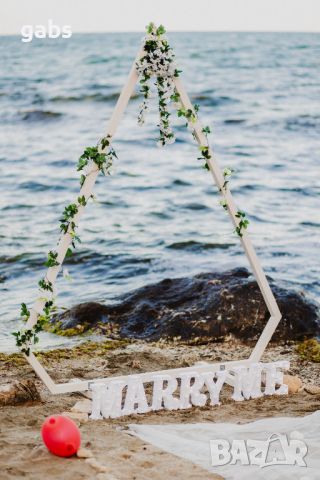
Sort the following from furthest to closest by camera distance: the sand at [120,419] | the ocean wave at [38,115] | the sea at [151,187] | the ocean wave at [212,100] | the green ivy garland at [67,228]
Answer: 1. the ocean wave at [212,100]
2. the ocean wave at [38,115]
3. the sea at [151,187]
4. the green ivy garland at [67,228]
5. the sand at [120,419]

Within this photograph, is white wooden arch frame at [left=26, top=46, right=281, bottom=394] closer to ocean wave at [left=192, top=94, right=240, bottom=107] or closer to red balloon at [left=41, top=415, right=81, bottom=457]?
red balloon at [left=41, top=415, right=81, bottom=457]

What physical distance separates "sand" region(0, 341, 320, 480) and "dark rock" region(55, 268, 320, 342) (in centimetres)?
28

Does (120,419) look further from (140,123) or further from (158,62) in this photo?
(158,62)

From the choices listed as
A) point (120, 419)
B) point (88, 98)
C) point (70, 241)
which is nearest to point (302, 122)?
point (88, 98)

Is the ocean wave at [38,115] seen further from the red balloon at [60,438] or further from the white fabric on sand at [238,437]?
Answer: the red balloon at [60,438]

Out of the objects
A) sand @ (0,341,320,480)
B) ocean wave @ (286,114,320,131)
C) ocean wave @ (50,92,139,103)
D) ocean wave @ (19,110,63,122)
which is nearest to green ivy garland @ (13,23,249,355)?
sand @ (0,341,320,480)

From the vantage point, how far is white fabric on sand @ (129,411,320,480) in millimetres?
4559

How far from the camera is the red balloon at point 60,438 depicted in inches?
179

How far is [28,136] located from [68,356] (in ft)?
52.1

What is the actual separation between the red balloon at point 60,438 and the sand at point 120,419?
50 mm

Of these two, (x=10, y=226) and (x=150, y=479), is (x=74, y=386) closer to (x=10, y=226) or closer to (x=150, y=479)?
(x=150, y=479)

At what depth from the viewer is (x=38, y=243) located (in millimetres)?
12453

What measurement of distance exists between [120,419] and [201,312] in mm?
2978

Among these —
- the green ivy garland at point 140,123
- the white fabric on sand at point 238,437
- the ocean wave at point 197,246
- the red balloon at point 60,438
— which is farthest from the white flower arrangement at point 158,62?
the ocean wave at point 197,246
